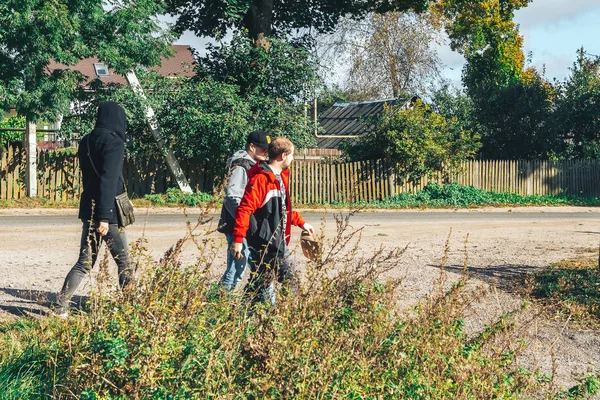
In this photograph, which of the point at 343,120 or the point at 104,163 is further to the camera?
the point at 343,120

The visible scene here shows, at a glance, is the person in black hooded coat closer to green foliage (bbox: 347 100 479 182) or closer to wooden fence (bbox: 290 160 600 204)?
wooden fence (bbox: 290 160 600 204)

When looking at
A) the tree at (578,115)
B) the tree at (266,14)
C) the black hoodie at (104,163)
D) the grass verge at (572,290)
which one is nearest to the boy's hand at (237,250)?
the black hoodie at (104,163)

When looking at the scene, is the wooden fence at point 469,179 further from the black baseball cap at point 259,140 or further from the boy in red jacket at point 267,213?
the boy in red jacket at point 267,213

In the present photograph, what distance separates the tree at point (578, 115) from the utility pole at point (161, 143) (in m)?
14.8

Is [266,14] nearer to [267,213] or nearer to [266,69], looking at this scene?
[266,69]

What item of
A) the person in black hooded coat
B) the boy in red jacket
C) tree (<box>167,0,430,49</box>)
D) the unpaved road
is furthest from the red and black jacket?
tree (<box>167,0,430,49</box>)

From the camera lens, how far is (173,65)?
61.2 m

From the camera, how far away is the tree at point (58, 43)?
18094 mm

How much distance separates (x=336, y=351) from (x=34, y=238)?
10.1 meters

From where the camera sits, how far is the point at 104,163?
6.29m

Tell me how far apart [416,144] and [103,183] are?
1897 centimetres

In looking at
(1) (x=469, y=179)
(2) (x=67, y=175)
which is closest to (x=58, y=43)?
(2) (x=67, y=175)

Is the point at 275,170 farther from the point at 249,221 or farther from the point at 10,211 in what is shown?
the point at 10,211

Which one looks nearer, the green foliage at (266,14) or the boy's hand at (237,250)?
the boy's hand at (237,250)
